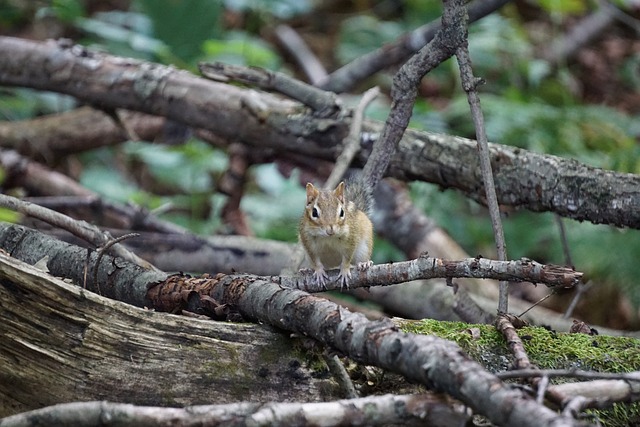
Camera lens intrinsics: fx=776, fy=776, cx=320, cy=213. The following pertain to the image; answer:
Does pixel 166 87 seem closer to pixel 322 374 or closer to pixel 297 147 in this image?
Result: pixel 297 147

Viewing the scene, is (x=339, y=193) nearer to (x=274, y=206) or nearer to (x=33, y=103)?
(x=274, y=206)

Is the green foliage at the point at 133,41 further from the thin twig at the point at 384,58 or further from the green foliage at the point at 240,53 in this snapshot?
the thin twig at the point at 384,58

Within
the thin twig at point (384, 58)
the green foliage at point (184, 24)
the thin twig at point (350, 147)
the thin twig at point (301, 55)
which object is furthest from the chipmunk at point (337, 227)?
the thin twig at point (301, 55)

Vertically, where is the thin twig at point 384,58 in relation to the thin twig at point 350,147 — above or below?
above

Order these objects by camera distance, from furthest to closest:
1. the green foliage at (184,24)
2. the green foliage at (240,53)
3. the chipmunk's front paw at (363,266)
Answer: the green foliage at (184,24)
the green foliage at (240,53)
the chipmunk's front paw at (363,266)

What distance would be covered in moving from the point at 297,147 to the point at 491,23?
15.4 ft

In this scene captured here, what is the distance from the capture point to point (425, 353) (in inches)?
A: 80.6

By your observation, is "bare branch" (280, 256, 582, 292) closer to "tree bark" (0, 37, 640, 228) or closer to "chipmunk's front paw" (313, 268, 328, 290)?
"chipmunk's front paw" (313, 268, 328, 290)

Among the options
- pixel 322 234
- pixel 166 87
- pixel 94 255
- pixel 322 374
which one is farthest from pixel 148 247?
pixel 322 374

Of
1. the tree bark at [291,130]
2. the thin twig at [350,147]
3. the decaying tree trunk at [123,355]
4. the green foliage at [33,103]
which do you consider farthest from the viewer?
the green foliage at [33,103]

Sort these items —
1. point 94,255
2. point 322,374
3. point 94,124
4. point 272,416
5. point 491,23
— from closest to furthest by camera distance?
1. point 272,416
2. point 322,374
3. point 94,255
4. point 94,124
5. point 491,23

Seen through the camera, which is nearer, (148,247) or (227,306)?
(227,306)

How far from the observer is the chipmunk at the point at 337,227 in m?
3.81

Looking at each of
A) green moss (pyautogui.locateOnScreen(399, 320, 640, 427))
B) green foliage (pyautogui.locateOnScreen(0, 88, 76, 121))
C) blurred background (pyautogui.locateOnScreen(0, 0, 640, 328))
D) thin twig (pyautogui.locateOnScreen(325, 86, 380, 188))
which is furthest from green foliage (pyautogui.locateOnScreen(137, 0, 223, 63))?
green moss (pyautogui.locateOnScreen(399, 320, 640, 427))
